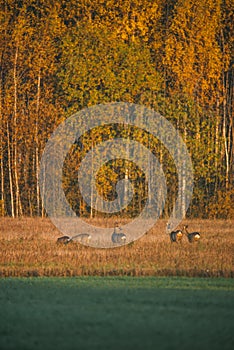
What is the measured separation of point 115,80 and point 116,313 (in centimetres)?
1966

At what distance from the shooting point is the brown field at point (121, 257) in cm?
1598

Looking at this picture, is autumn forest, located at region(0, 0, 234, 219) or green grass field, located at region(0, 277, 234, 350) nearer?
green grass field, located at region(0, 277, 234, 350)

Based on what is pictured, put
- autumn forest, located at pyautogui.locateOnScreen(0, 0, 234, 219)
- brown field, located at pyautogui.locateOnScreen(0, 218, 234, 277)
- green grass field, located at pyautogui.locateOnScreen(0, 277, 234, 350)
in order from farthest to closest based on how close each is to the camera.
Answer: autumn forest, located at pyautogui.locateOnScreen(0, 0, 234, 219)
brown field, located at pyautogui.locateOnScreen(0, 218, 234, 277)
green grass field, located at pyautogui.locateOnScreen(0, 277, 234, 350)

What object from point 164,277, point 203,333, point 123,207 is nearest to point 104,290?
point 164,277

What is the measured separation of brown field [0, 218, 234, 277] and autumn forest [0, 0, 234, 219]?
875cm

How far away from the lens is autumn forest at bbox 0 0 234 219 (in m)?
30.4

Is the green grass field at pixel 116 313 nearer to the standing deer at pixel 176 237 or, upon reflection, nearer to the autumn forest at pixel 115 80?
the standing deer at pixel 176 237

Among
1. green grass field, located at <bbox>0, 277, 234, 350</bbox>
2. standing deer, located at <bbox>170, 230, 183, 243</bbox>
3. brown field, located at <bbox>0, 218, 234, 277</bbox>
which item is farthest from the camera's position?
standing deer, located at <bbox>170, 230, 183, 243</bbox>

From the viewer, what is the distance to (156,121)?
31.5 metres

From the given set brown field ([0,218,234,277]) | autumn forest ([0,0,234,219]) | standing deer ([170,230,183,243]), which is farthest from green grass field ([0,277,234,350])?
autumn forest ([0,0,234,219])

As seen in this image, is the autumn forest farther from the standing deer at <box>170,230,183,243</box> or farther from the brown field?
the standing deer at <box>170,230,183,243</box>

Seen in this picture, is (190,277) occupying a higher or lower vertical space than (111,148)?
lower

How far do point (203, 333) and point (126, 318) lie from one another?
50.9 inches

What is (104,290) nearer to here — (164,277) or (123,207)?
(164,277)
